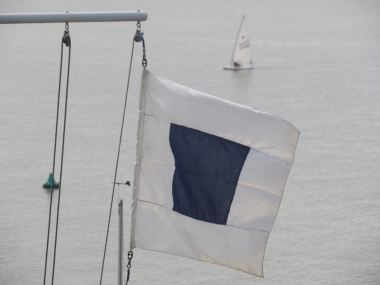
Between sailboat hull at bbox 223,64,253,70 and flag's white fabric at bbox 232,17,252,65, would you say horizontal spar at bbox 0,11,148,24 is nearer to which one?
flag's white fabric at bbox 232,17,252,65

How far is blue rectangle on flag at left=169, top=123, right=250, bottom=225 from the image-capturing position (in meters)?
9.29

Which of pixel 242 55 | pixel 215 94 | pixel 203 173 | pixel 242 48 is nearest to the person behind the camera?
pixel 203 173

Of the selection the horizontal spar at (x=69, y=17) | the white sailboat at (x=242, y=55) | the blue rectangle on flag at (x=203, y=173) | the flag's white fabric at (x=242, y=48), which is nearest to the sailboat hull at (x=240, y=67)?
the white sailboat at (x=242, y=55)

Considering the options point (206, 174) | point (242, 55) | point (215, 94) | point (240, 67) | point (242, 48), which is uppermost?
point (242, 48)

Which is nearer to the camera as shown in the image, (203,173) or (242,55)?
(203,173)

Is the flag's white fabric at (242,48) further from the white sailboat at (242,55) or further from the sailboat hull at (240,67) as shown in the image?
the sailboat hull at (240,67)

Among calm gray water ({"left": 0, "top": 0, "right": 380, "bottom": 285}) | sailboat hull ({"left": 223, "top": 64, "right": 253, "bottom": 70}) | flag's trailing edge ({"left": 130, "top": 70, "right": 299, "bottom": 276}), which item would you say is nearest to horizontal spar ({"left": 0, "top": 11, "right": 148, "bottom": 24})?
flag's trailing edge ({"left": 130, "top": 70, "right": 299, "bottom": 276})

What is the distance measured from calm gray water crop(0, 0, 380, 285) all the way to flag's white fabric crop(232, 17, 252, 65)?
1.08 m

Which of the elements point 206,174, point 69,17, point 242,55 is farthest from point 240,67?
point 69,17

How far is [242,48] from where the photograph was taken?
49.7 meters

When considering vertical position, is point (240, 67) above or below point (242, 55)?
below

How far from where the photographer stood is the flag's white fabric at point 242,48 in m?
48.9

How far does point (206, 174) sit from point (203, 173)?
0.04 meters

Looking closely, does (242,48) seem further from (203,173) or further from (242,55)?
(203,173)
